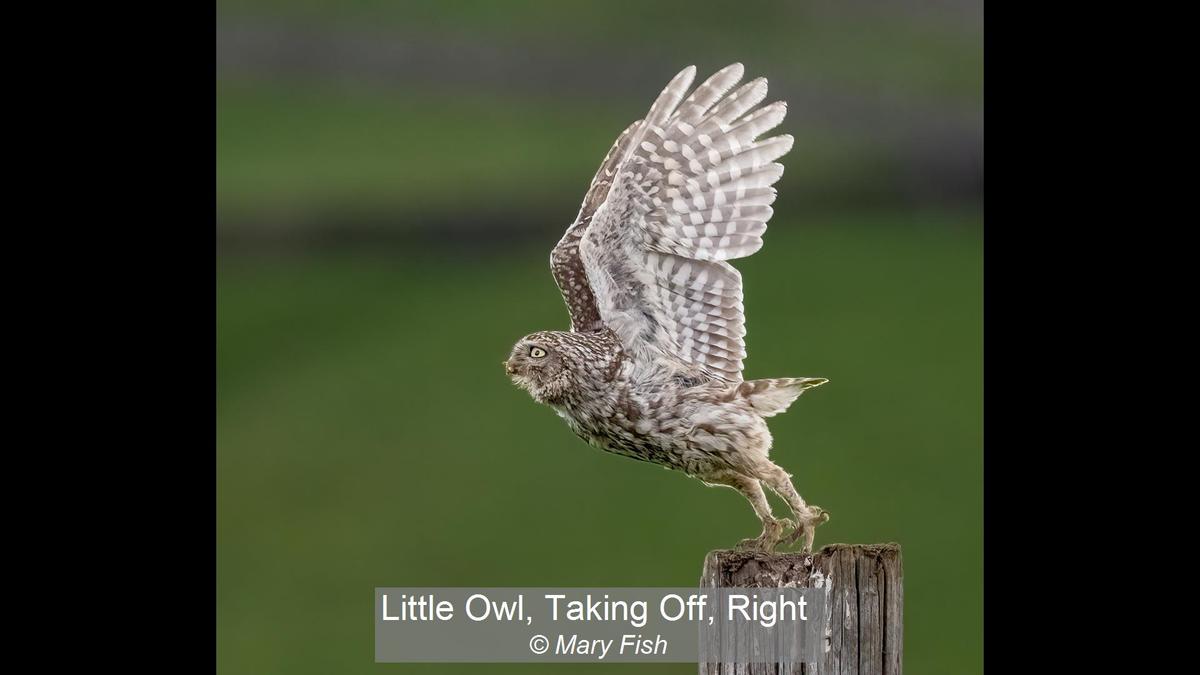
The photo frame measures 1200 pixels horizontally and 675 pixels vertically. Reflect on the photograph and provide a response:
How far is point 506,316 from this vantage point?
20.2 metres

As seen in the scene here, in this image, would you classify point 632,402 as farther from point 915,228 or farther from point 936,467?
point 915,228

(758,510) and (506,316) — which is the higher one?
(506,316)

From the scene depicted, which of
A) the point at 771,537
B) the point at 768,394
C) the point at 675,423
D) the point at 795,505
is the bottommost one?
the point at 771,537

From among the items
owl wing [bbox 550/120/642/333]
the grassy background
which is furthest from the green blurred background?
owl wing [bbox 550/120/642/333]

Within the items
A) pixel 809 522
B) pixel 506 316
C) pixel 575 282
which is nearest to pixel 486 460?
pixel 506 316

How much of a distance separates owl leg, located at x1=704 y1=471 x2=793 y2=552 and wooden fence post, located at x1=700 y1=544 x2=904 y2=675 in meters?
0.58

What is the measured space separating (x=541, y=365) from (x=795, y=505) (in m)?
0.96

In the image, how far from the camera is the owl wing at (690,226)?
16.4 ft

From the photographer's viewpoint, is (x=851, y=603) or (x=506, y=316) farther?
(x=506, y=316)

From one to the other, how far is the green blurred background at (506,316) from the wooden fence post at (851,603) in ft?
21.0

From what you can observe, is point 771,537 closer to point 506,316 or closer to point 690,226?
point 690,226

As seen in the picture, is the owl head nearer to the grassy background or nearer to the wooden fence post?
the wooden fence post

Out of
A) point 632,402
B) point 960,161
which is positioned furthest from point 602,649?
point 960,161

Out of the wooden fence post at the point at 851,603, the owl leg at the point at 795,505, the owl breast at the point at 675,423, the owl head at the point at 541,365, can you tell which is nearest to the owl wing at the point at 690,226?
the owl breast at the point at 675,423
